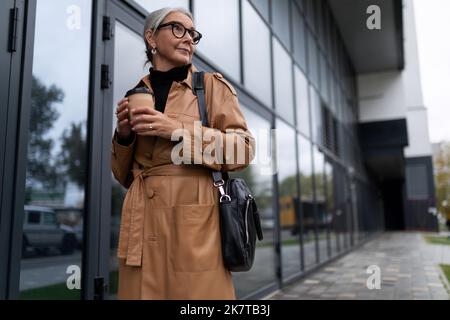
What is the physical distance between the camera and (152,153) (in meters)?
1.39

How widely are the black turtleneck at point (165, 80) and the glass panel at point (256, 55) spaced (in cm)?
371

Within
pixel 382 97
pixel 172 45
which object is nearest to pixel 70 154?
pixel 172 45

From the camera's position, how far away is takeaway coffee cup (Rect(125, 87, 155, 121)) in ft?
4.28

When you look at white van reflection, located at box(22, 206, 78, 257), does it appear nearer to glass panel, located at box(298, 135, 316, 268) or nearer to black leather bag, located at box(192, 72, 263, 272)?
black leather bag, located at box(192, 72, 263, 272)

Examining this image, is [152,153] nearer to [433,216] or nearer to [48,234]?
[48,234]

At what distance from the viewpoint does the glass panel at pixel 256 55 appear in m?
5.22

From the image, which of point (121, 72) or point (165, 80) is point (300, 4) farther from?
point (165, 80)

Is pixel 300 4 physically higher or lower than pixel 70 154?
higher

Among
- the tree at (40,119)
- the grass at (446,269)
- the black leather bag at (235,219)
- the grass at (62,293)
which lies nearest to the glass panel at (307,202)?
the grass at (446,269)

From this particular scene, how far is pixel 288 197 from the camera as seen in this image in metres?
6.62

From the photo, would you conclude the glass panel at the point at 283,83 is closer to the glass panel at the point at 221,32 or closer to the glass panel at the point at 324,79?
the glass panel at the point at 221,32

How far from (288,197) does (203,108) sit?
5392 millimetres
